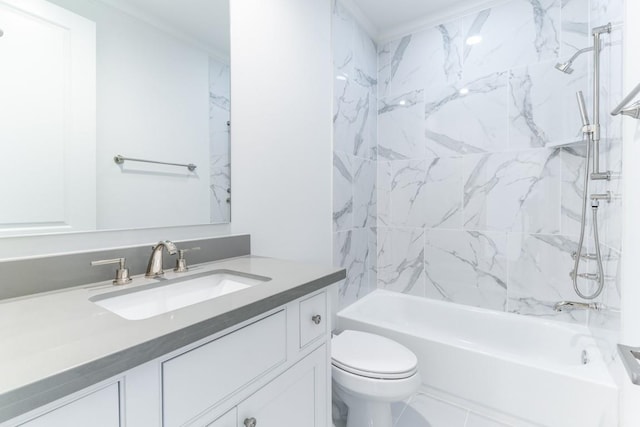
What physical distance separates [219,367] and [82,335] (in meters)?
0.28

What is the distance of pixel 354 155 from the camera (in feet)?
7.37

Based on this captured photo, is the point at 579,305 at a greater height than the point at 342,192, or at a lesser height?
lesser

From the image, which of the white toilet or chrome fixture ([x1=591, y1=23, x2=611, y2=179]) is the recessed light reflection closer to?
chrome fixture ([x1=591, y1=23, x2=611, y2=179])

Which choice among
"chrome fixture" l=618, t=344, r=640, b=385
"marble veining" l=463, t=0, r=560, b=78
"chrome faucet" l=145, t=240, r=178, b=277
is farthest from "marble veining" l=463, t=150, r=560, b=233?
"chrome faucet" l=145, t=240, r=178, b=277

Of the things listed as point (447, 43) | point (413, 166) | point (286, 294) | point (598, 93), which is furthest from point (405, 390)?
point (447, 43)

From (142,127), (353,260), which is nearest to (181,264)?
(142,127)

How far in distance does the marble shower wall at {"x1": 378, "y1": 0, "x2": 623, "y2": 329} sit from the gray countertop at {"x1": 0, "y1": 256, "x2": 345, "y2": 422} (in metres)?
1.41

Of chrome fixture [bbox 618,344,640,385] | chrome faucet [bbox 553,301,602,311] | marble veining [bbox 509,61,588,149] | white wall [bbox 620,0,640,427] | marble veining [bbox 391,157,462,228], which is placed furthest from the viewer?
marble veining [bbox 391,157,462,228]

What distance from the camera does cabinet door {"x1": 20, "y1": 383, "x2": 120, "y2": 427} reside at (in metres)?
0.45

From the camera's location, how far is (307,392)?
99 centimetres

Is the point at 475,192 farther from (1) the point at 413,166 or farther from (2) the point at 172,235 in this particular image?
(2) the point at 172,235

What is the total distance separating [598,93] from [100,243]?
94.4 inches

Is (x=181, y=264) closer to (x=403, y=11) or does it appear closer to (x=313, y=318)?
(x=313, y=318)

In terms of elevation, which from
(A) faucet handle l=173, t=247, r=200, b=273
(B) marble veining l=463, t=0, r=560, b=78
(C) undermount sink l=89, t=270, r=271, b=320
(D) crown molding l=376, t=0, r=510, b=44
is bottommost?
(C) undermount sink l=89, t=270, r=271, b=320
